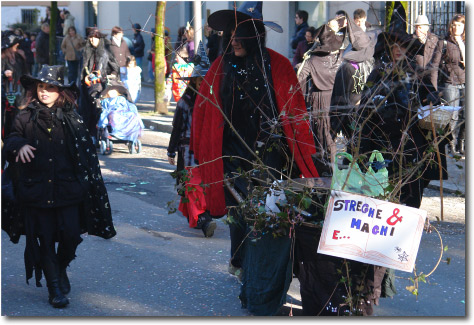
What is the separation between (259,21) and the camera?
5.67 meters

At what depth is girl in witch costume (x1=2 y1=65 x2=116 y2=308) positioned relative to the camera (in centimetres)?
545

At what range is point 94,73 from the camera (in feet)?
41.5

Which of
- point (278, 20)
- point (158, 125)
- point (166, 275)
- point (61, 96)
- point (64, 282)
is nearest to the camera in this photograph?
point (61, 96)

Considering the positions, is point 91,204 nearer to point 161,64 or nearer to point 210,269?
point 210,269

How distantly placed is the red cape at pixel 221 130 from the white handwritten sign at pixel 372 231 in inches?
50.8

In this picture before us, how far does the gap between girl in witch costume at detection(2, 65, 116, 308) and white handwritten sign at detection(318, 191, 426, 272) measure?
1.99 m

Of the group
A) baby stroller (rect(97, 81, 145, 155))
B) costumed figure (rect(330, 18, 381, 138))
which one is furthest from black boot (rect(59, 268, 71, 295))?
baby stroller (rect(97, 81, 145, 155))

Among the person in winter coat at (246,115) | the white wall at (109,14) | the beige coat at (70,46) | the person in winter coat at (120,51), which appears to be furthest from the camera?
the white wall at (109,14)

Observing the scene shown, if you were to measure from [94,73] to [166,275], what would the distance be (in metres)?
6.92

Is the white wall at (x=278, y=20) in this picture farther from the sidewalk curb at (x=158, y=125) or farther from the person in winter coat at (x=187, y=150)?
the person in winter coat at (x=187, y=150)

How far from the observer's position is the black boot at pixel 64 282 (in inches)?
226

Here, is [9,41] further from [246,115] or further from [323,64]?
[246,115]

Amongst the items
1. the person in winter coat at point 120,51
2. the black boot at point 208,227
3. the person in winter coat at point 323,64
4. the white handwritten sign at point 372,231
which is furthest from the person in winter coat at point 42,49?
the white handwritten sign at point 372,231

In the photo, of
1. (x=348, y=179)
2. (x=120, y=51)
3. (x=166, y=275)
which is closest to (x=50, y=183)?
(x=166, y=275)
